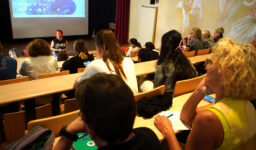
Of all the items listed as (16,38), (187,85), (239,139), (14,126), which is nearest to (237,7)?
(187,85)

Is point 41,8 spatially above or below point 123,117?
above

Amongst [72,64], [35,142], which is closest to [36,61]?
[72,64]

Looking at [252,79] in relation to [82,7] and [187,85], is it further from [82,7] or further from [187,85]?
[82,7]

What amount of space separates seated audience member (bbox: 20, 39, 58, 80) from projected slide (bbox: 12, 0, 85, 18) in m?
5.85

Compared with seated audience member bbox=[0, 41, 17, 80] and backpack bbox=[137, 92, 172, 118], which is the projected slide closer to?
seated audience member bbox=[0, 41, 17, 80]

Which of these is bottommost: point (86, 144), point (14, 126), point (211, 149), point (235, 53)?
point (14, 126)

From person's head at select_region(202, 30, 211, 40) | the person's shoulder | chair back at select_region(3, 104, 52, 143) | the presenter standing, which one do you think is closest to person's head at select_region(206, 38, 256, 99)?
the person's shoulder

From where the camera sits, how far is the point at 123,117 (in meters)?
0.78

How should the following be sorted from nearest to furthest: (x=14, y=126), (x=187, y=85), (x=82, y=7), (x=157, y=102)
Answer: (x=157, y=102) < (x=14, y=126) < (x=187, y=85) < (x=82, y=7)

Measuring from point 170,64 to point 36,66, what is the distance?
1.92 m

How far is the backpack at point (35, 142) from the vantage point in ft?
3.49

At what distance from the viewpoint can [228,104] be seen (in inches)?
44.3

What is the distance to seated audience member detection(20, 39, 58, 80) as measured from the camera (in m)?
2.96

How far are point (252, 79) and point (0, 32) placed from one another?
9138 millimetres
